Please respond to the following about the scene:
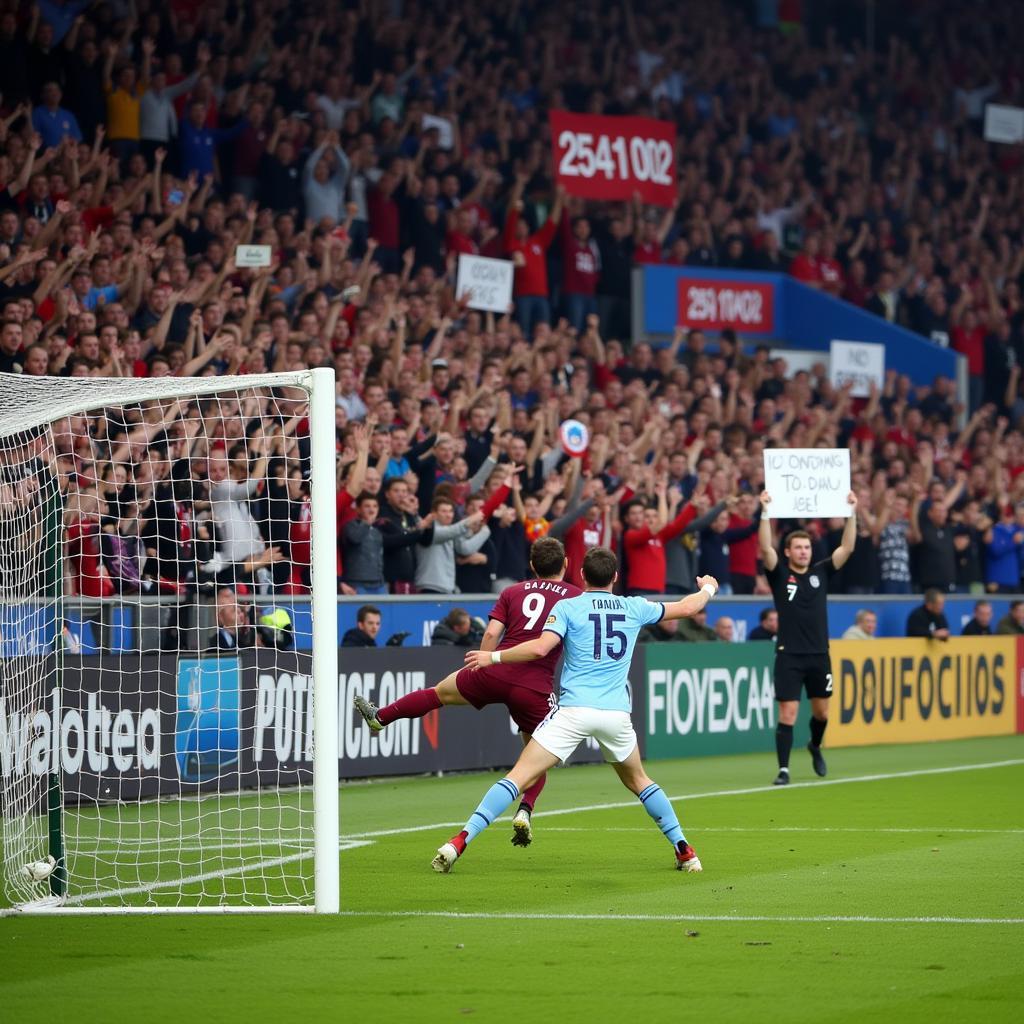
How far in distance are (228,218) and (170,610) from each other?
24.0 ft

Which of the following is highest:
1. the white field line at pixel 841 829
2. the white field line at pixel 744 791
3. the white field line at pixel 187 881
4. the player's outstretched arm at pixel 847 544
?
the player's outstretched arm at pixel 847 544

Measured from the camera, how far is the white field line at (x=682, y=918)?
916cm

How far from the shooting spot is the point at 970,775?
1845 cm

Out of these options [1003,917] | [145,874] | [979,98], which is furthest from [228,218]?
[979,98]

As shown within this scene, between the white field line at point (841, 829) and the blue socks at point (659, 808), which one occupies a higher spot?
the blue socks at point (659, 808)

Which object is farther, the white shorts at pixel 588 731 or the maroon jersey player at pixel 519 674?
the maroon jersey player at pixel 519 674

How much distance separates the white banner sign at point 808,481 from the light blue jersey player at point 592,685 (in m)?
7.42

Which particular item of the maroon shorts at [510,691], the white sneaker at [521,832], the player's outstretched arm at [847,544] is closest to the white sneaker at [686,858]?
the white sneaker at [521,832]

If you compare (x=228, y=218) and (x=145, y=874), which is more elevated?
(x=228, y=218)

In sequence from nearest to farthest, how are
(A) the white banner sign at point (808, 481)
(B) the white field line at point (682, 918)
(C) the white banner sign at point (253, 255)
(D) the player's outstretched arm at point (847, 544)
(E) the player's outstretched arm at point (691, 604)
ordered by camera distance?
(B) the white field line at point (682, 918)
(E) the player's outstretched arm at point (691, 604)
(D) the player's outstretched arm at point (847, 544)
(A) the white banner sign at point (808, 481)
(C) the white banner sign at point (253, 255)

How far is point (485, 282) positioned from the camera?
24.0 metres

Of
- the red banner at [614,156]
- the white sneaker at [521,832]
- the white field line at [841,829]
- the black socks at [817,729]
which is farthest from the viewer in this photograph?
the red banner at [614,156]

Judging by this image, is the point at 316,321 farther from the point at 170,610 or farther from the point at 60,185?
the point at 170,610

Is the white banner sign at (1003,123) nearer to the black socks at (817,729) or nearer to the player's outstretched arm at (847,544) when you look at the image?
the player's outstretched arm at (847,544)
